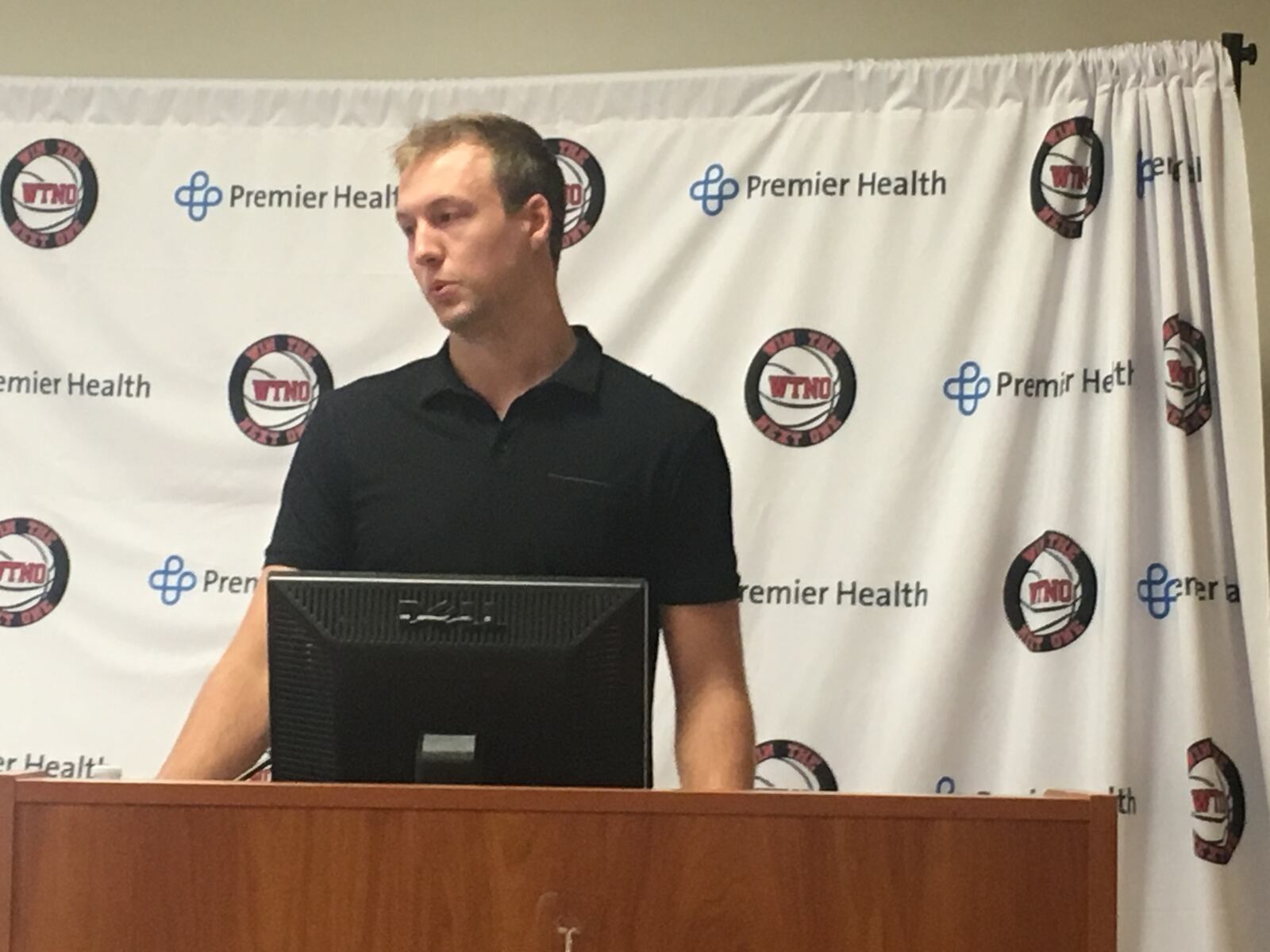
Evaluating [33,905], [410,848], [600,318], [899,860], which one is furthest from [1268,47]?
[33,905]

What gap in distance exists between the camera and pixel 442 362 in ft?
6.70

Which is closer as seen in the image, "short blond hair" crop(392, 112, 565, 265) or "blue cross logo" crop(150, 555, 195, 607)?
"short blond hair" crop(392, 112, 565, 265)

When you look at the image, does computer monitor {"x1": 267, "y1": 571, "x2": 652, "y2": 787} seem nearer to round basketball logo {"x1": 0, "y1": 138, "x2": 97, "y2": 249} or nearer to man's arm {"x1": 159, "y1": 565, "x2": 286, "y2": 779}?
man's arm {"x1": 159, "y1": 565, "x2": 286, "y2": 779}

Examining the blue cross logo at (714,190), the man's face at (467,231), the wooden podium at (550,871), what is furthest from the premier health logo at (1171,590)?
the wooden podium at (550,871)

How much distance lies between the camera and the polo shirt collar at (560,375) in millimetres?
1985

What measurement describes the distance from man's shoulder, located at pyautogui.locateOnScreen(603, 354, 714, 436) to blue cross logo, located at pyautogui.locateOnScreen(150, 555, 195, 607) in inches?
43.2

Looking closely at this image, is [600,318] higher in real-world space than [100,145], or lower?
lower

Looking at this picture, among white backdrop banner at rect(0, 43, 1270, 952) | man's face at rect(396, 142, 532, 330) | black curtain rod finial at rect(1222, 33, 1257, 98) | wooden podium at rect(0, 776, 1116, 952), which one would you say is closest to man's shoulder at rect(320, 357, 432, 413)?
man's face at rect(396, 142, 532, 330)

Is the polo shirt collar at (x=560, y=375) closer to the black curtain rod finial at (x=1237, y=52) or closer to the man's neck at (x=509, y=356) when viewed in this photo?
the man's neck at (x=509, y=356)

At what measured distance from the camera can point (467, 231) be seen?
209cm

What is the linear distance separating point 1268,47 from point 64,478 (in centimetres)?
260

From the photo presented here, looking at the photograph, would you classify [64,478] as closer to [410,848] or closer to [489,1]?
[489,1]

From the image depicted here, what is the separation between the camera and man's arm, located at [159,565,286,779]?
1713 mm

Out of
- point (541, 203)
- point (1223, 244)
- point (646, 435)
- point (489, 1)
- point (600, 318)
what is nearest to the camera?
point (646, 435)
